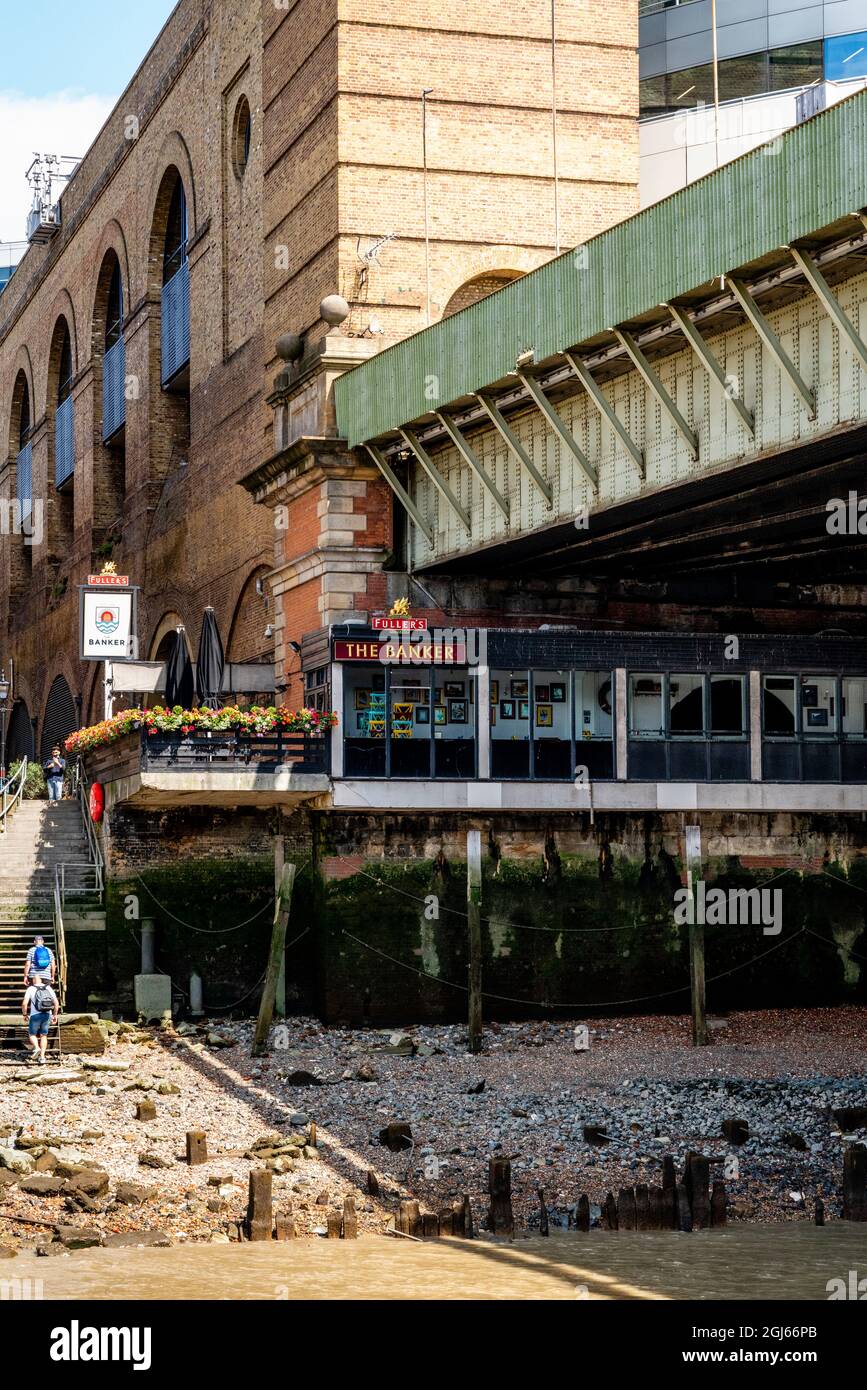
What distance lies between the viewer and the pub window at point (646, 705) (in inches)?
1346

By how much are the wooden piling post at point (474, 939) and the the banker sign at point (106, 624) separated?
47.3ft

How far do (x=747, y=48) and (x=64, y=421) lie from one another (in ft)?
91.5

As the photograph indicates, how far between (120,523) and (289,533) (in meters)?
22.9

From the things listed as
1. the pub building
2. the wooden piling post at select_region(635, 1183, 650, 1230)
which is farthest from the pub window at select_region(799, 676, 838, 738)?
the wooden piling post at select_region(635, 1183, 650, 1230)

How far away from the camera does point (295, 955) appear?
3512 cm

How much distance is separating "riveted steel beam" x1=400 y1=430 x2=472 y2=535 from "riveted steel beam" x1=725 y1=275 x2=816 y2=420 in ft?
29.2

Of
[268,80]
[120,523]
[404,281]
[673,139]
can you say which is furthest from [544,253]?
[120,523]

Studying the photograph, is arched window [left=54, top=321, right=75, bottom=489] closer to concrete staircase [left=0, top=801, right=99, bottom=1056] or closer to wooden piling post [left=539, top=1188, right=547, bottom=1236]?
concrete staircase [left=0, top=801, right=99, bottom=1056]

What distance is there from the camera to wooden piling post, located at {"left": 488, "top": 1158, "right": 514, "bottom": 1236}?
2234cm

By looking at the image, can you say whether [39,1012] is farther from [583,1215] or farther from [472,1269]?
[472,1269]

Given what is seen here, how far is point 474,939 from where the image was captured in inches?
1272

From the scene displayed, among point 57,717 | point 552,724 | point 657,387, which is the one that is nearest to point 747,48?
point 552,724

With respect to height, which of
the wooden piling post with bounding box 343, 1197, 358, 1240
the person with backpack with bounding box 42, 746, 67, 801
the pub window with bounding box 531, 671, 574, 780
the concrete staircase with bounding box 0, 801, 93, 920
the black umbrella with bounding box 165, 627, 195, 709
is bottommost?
the wooden piling post with bounding box 343, 1197, 358, 1240
